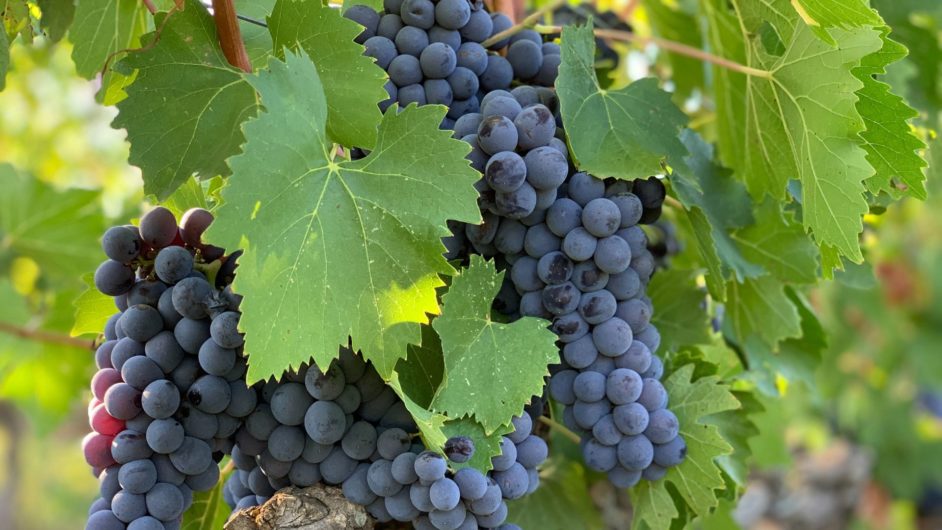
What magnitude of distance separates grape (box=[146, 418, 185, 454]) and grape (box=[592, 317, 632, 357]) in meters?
0.34

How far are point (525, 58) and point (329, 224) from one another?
274 millimetres

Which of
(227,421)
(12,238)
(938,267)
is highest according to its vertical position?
(227,421)

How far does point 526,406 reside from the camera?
735mm

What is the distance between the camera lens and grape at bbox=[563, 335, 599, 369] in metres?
0.71

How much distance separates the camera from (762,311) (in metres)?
0.94

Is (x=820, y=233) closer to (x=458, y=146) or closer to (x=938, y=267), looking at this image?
(x=458, y=146)

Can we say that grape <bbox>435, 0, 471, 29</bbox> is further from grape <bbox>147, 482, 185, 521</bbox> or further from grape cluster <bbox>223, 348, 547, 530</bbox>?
grape <bbox>147, 482, 185, 521</bbox>

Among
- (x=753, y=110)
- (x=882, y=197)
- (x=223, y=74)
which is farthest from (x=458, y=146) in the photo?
(x=882, y=197)

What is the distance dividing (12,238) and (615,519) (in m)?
1.11

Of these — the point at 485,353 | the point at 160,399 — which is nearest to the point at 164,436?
the point at 160,399

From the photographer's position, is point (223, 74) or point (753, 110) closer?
point (223, 74)

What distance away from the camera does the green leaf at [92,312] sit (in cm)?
77

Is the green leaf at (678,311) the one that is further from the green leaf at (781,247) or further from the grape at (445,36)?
the grape at (445,36)

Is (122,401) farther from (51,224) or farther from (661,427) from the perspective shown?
(51,224)
